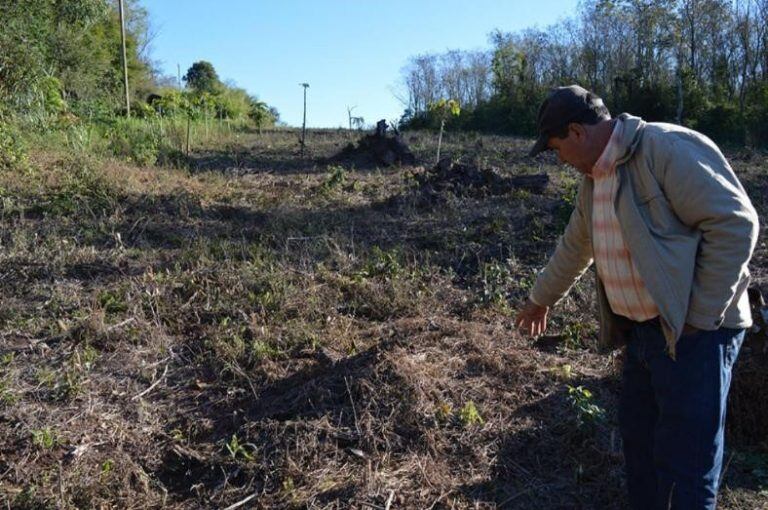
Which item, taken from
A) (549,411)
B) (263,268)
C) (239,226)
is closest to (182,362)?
(263,268)

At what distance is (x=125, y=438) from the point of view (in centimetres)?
299

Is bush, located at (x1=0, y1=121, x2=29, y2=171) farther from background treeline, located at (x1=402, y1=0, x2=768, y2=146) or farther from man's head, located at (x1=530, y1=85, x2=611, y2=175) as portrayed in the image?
background treeline, located at (x1=402, y1=0, x2=768, y2=146)

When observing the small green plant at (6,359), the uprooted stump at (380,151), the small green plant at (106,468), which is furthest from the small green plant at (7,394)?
the uprooted stump at (380,151)

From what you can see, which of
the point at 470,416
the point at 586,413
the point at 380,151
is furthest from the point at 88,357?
the point at 380,151

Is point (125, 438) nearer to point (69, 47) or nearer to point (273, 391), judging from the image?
point (273, 391)

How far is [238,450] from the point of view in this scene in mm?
2879

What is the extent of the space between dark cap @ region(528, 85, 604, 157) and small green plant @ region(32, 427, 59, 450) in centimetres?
235

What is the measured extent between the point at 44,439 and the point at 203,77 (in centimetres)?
3208

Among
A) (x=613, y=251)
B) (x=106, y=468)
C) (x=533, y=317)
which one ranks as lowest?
(x=106, y=468)

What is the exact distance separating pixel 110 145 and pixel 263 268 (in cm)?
597

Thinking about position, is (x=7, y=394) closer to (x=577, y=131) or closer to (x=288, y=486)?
(x=288, y=486)

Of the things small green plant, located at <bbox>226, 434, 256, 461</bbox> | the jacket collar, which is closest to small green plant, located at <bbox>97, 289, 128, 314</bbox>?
small green plant, located at <bbox>226, 434, 256, 461</bbox>

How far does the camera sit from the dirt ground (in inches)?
108

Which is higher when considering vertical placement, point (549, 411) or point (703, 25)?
point (703, 25)
